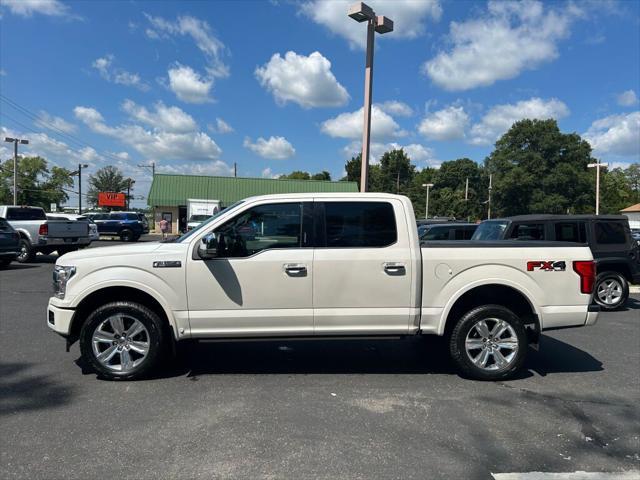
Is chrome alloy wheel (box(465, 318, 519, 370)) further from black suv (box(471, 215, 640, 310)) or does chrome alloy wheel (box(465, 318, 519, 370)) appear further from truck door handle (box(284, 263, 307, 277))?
black suv (box(471, 215, 640, 310))

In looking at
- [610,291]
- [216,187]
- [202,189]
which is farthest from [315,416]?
[216,187]

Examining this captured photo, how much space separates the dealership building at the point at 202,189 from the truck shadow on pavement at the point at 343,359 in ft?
119

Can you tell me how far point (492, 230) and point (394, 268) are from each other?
5583 millimetres

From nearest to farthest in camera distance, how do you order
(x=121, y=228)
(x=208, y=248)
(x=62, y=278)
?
(x=208, y=248) → (x=62, y=278) → (x=121, y=228)

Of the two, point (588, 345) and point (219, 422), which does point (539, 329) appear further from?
Result: point (219, 422)

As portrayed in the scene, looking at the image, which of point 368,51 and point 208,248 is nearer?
point 208,248

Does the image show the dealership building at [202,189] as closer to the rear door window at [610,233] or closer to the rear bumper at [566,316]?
the rear door window at [610,233]

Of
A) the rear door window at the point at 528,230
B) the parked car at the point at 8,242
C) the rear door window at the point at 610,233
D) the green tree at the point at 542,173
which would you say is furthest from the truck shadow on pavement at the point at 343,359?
the green tree at the point at 542,173

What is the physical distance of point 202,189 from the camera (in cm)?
4428

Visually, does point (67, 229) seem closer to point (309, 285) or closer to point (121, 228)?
point (121, 228)

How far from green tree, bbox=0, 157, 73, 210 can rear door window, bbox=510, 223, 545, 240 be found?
8179 cm

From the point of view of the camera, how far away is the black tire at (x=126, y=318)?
4742 millimetres

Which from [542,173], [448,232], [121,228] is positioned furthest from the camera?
[542,173]

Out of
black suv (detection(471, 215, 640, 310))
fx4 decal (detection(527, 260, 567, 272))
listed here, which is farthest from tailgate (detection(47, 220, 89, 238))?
fx4 decal (detection(527, 260, 567, 272))
